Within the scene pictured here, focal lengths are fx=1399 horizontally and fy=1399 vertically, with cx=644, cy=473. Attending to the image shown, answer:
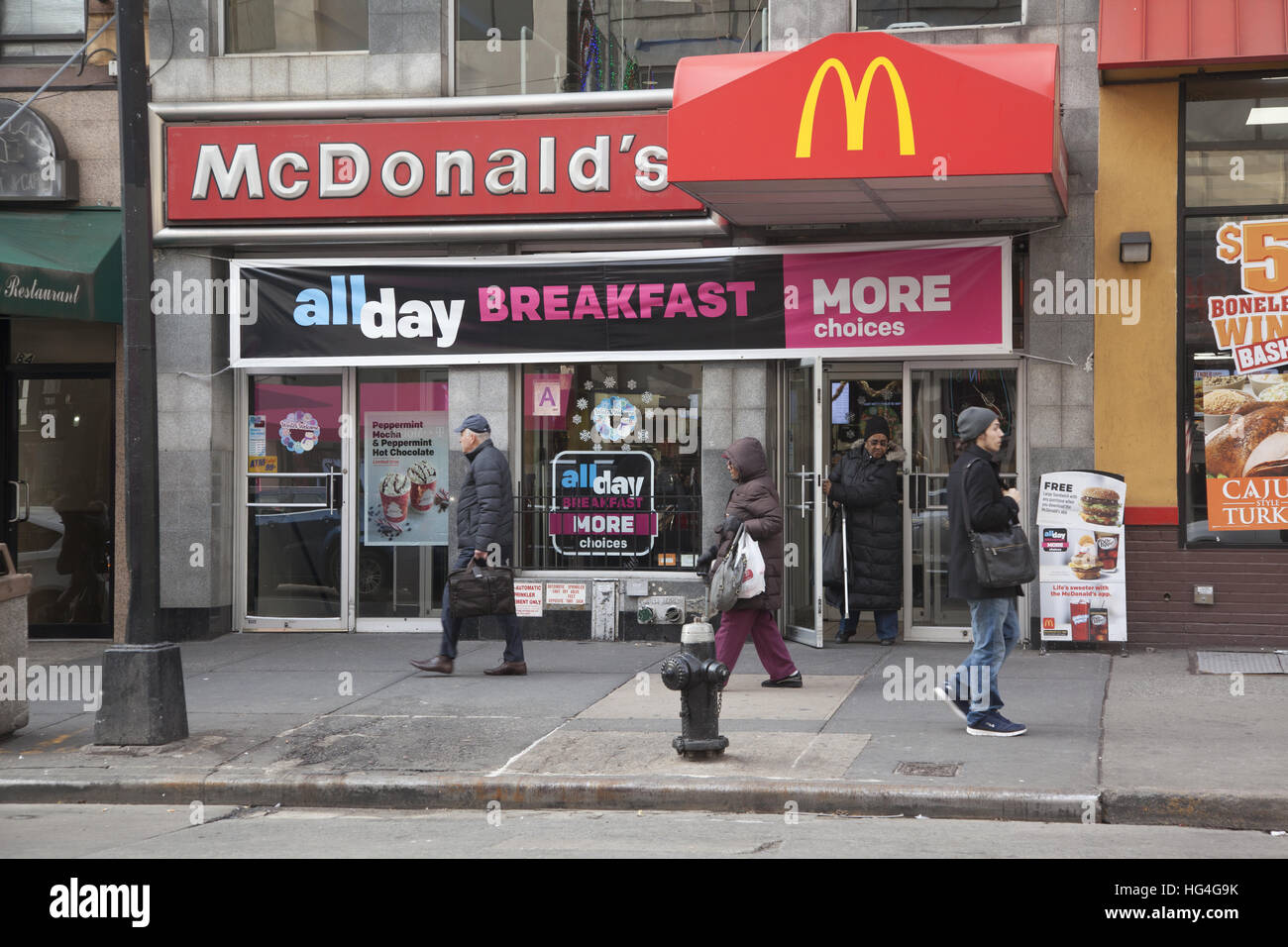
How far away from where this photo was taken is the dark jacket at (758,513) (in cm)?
981

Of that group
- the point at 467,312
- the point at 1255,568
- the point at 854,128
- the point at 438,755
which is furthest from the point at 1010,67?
the point at 438,755

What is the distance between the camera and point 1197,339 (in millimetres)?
11492

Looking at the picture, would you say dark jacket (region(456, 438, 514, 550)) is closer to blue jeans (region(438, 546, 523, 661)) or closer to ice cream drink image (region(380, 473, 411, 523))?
blue jeans (region(438, 546, 523, 661))

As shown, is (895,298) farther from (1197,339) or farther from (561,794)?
(561,794)

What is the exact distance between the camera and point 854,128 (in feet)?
32.5

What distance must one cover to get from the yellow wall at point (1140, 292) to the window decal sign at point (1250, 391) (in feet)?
1.13

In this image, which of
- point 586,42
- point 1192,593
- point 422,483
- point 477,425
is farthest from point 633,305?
point 1192,593

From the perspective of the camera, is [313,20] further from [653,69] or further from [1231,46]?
[1231,46]

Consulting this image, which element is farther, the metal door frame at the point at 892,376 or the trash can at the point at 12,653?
the metal door frame at the point at 892,376

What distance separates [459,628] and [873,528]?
12.0 ft

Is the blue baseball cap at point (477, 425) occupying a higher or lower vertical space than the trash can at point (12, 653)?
higher
